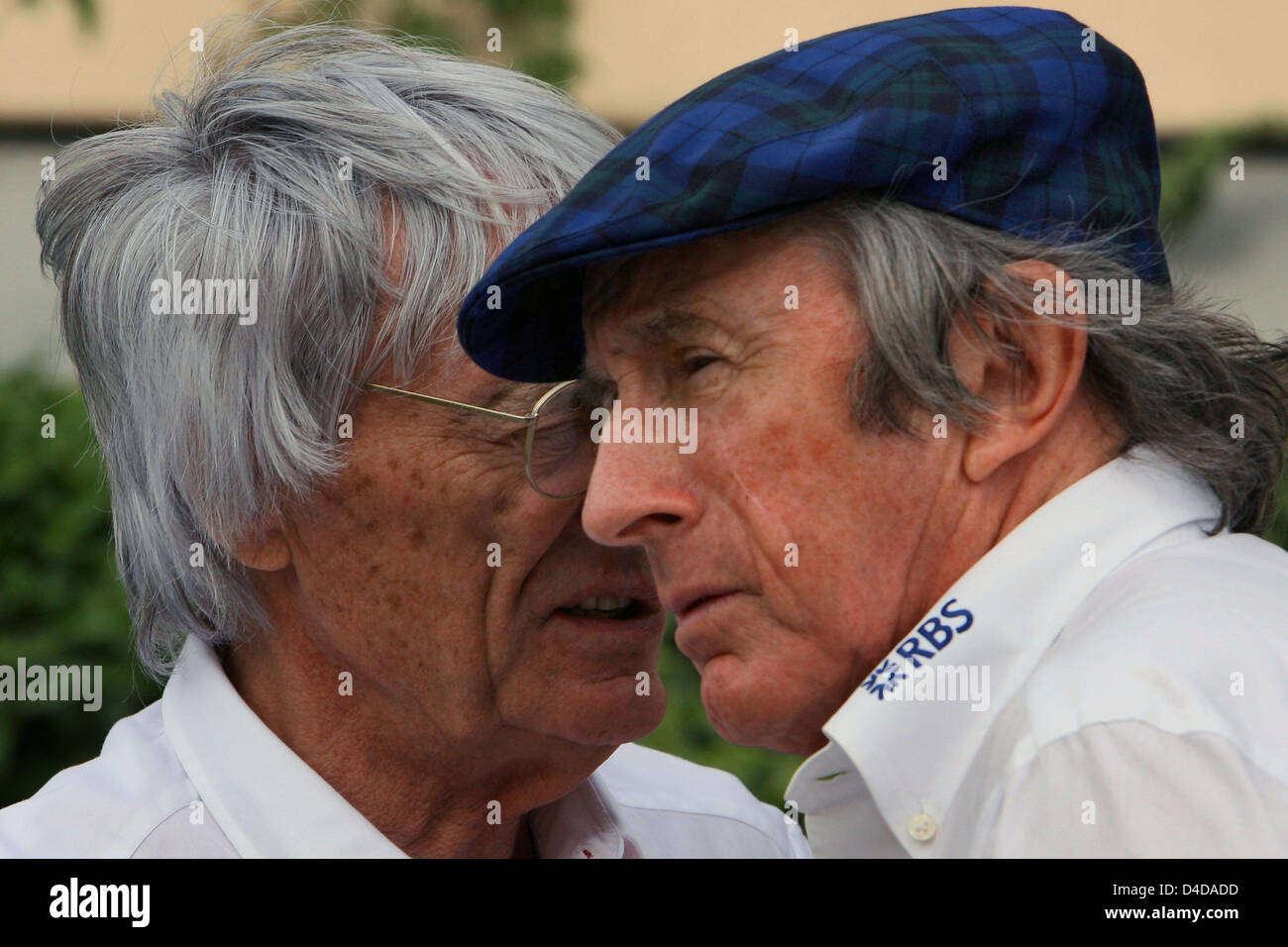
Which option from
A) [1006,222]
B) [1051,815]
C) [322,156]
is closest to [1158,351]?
[1006,222]

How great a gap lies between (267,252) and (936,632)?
1458 mm

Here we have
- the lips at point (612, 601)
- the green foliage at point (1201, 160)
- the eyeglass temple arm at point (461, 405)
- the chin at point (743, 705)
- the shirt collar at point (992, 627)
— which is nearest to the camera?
the shirt collar at point (992, 627)

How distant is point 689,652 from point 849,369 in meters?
0.49

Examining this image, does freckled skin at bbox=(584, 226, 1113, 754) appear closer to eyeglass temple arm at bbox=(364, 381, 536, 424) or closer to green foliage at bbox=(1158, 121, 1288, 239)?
eyeglass temple arm at bbox=(364, 381, 536, 424)

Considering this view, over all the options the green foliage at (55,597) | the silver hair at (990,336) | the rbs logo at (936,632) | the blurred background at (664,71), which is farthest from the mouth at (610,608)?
the blurred background at (664,71)

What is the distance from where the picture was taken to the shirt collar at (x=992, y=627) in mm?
1752

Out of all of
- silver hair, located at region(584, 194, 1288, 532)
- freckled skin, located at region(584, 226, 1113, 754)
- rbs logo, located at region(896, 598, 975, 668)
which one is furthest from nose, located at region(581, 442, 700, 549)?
rbs logo, located at region(896, 598, 975, 668)

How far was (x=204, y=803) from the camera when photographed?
2615mm

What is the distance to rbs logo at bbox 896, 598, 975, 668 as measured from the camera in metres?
1.78

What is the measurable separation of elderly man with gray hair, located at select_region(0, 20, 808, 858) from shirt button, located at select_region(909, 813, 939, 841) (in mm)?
1020

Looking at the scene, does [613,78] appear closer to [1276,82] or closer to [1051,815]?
[1276,82]

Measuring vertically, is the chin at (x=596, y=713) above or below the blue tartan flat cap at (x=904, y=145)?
below

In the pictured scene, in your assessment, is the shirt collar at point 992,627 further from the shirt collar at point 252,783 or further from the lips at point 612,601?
the shirt collar at point 252,783

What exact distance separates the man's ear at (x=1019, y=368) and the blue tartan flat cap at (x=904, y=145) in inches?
4.9
